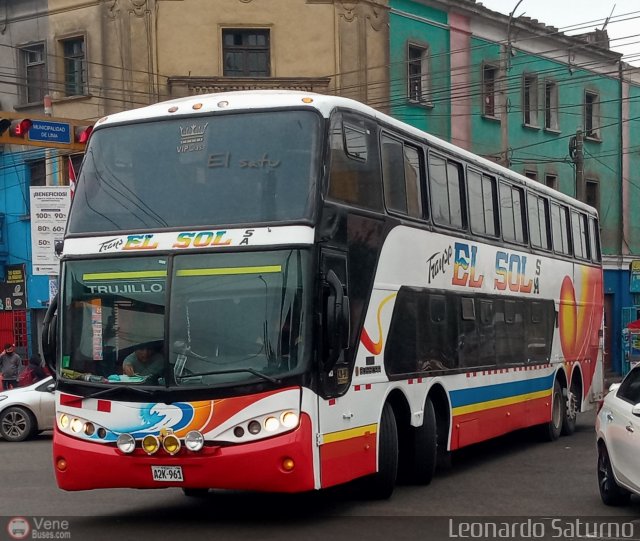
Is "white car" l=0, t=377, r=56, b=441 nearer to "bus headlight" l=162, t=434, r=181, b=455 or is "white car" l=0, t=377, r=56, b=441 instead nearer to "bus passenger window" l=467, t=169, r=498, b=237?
"bus passenger window" l=467, t=169, r=498, b=237

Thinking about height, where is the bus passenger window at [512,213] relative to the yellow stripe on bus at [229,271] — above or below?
above

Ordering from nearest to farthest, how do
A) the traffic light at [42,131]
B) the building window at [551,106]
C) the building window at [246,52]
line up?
1. the traffic light at [42,131]
2. the building window at [246,52]
3. the building window at [551,106]

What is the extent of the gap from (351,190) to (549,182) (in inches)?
1186

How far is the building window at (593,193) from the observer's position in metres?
43.2

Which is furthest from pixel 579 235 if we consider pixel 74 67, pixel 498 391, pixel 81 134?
pixel 74 67

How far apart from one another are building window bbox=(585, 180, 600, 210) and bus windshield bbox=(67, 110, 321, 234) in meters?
33.1

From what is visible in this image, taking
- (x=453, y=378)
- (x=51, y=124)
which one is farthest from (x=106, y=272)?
(x=51, y=124)

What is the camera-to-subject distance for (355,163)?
1209 cm

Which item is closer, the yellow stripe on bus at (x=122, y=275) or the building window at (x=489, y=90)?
the yellow stripe on bus at (x=122, y=275)

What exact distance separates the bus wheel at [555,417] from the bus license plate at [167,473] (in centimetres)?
1043

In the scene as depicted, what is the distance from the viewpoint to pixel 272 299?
35.3ft

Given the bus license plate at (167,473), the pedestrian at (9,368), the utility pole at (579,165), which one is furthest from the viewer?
the utility pole at (579,165)

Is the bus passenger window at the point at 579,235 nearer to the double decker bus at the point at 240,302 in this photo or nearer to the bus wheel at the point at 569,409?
the bus wheel at the point at 569,409

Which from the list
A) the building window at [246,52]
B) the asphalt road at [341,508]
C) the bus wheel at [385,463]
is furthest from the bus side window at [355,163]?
the building window at [246,52]
